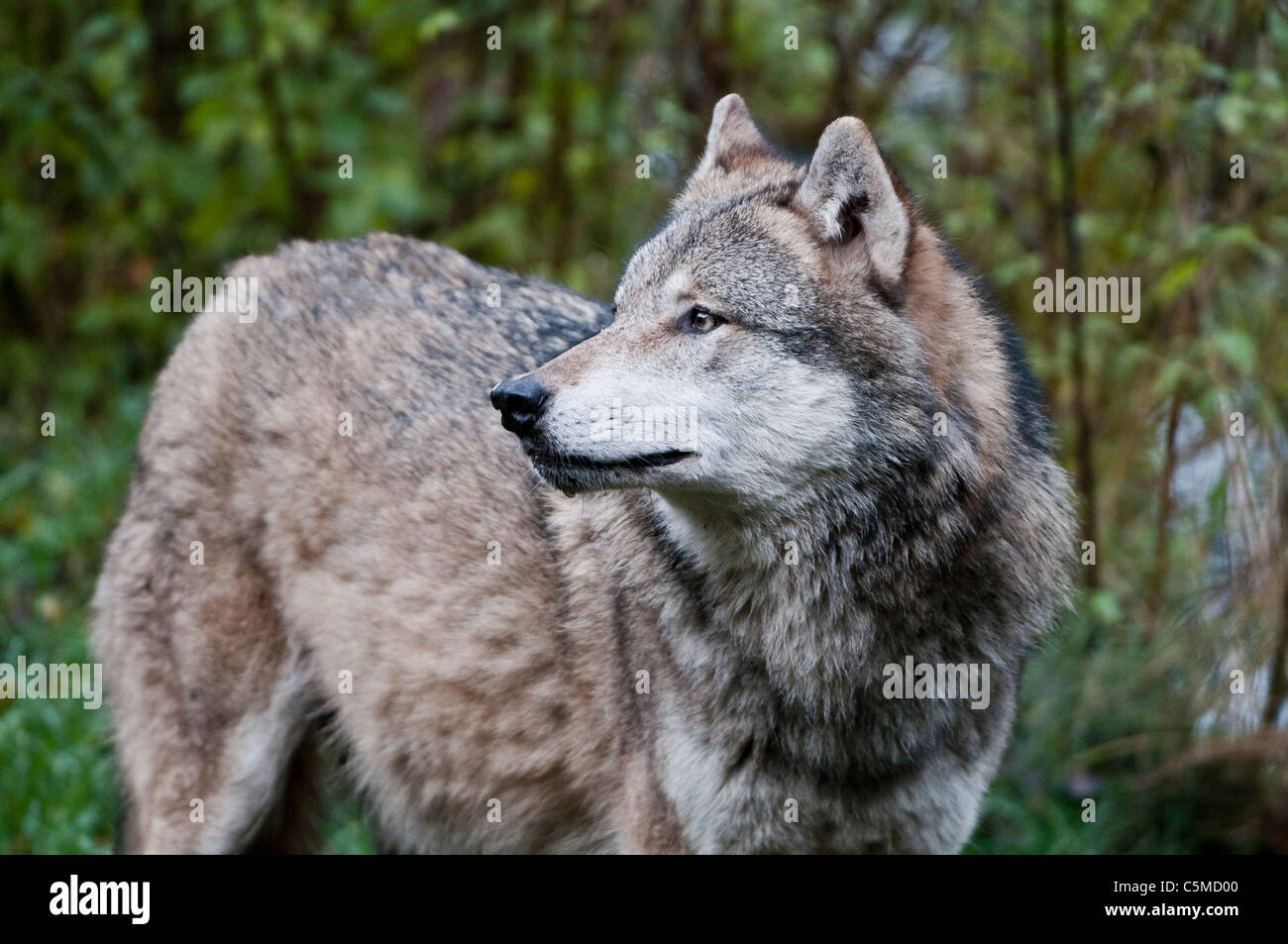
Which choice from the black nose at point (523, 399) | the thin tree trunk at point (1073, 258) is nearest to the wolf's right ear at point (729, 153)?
the black nose at point (523, 399)

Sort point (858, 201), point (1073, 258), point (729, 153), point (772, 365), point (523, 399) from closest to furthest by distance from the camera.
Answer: point (523, 399) < point (772, 365) < point (858, 201) < point (729, 153) < point (1073, 258)

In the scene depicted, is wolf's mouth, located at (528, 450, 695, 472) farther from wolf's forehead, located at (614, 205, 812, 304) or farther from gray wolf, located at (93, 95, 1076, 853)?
wolf's forehead, located at (614, 205, 812, 304)

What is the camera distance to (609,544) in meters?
4.18

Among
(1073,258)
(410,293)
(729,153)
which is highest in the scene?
(1073,258)

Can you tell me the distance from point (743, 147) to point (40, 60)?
6.37 metres

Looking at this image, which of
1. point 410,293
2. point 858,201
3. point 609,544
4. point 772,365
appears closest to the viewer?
point 772,365

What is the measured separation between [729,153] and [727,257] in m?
0.77

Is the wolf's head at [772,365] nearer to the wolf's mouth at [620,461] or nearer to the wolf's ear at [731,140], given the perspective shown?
the wolf's mouth at [620,461]

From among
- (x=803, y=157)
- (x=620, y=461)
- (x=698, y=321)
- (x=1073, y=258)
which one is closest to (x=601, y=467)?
(x=620, y=461)

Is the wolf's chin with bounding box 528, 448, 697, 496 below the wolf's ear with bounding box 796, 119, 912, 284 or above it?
below

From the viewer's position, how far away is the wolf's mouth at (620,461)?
352cm

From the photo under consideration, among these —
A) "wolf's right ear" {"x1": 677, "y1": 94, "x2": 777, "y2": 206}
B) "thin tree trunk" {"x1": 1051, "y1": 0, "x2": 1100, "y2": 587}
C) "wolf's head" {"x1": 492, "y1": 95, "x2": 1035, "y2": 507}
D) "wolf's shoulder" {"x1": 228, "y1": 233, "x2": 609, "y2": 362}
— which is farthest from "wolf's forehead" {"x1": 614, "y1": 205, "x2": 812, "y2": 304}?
"thin tree trunk" {"x1": 1051, "y1": 0, "x2": 1100, "y2": 587}

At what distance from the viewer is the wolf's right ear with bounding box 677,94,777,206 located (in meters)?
4.28

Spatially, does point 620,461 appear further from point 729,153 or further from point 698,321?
point 729,153
